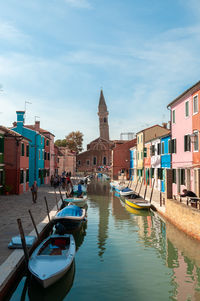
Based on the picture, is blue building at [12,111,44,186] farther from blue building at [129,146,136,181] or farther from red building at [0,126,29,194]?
blue building at [129,146,136,181]

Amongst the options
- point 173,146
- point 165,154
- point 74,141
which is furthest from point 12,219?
point 74,141

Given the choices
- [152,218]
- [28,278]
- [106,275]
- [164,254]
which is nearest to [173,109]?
[152,218]

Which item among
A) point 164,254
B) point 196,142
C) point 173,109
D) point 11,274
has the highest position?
point 173,109

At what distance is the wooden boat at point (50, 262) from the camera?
817 cm

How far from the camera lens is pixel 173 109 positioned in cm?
2433

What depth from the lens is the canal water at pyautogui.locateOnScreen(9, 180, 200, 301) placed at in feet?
27.5

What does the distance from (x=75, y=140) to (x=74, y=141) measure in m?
0.67

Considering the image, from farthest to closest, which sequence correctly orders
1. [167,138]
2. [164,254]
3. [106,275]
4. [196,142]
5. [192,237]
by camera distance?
[167,138] → [196,142] → [192,237] → [164,254] → [106,275]

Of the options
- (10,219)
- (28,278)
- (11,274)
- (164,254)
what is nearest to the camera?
(11,274)

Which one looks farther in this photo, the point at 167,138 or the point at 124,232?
the point at 167,138

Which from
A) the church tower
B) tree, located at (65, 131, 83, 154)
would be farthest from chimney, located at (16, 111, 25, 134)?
the church tower

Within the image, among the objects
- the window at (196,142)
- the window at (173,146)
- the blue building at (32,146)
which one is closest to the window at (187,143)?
the window at (196,142)

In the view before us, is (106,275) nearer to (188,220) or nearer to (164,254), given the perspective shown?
(164,254)

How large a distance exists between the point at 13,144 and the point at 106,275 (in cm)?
1931
